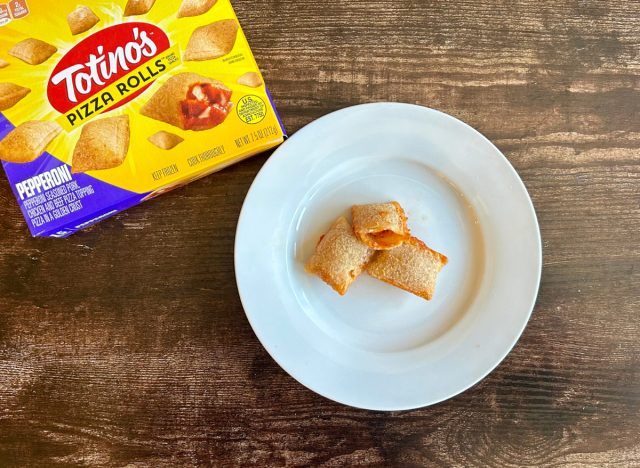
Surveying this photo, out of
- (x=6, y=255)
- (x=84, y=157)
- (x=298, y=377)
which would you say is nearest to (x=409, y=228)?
(x=298, y=377)

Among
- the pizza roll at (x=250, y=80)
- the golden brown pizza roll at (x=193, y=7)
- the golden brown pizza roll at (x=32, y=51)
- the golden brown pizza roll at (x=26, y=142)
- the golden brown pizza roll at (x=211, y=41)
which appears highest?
the golden brown pizza roll at (x=32, y=51)

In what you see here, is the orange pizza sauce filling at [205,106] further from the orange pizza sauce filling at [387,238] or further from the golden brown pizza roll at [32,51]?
the orange pizza sauce filling at [387,238]

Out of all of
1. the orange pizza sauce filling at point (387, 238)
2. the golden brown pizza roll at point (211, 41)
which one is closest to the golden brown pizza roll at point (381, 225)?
the orange pizza sauce filling at point (387, 238)

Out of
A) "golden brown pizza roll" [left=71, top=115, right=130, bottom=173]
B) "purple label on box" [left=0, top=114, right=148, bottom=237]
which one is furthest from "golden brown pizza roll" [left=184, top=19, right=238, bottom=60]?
"purple label on box" [left=0, top=114, right=148, bottom=237]

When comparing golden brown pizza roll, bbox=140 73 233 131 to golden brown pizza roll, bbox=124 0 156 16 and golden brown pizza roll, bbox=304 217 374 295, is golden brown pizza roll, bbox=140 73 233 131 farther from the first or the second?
golden brown pizza roll, bbox=304 217 374 295

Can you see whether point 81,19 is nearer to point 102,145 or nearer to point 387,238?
point 102,145

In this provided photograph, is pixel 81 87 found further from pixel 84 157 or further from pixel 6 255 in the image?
pixel 6 255
